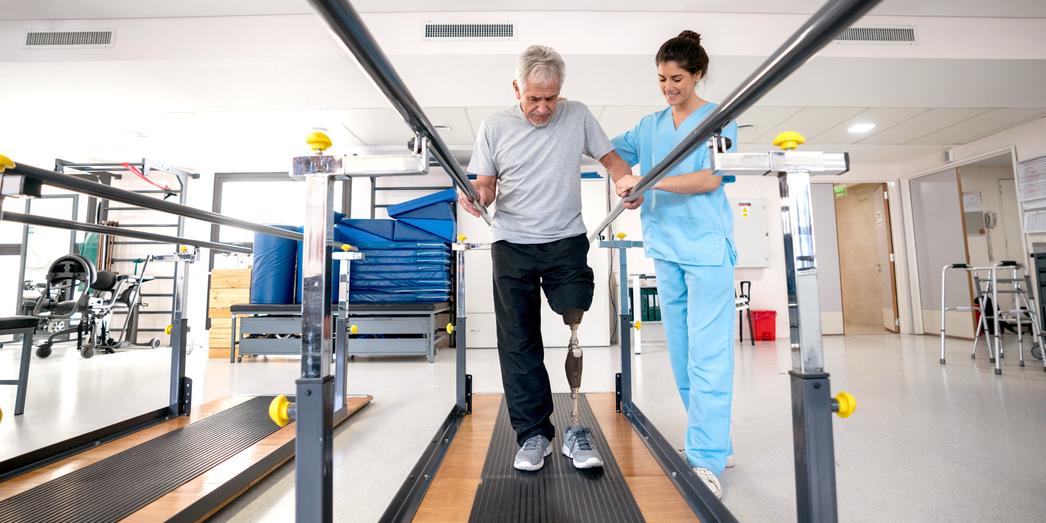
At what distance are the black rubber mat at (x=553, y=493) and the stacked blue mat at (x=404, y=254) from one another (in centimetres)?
290

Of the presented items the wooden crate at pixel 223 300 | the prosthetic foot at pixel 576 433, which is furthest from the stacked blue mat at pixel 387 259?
the prosthetic foot at pixel 576 433

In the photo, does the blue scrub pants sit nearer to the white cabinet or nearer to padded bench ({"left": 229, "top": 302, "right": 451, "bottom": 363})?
padded bench ({"left": 229, "top": 302, "right": 451, "bottom": 363})

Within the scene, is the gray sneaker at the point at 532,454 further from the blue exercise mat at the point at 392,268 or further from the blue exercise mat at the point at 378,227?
the blue exercise mat at the point at 378,227

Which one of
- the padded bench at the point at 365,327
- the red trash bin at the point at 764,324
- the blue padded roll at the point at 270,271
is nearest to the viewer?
the padded bench at the point at 365,327

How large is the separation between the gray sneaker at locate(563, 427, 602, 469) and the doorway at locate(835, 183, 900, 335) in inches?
275

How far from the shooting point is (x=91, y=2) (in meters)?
3.32

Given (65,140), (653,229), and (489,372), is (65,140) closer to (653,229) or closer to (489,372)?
(489,372)

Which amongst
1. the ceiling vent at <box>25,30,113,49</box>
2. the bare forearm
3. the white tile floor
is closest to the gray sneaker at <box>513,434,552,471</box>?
the white tile floor

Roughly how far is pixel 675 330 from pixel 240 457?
165 cm

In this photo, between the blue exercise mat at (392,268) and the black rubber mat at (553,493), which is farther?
the blue exercise mat at (392,268)

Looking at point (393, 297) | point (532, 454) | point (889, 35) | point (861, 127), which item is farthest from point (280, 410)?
point (861, 127)

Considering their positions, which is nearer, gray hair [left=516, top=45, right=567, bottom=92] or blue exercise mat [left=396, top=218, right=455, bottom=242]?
gray hair [left=516, top=45, right=567, bottom=92]

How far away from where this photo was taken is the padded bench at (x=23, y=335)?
2125 mm

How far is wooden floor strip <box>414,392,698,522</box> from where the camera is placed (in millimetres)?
1106
